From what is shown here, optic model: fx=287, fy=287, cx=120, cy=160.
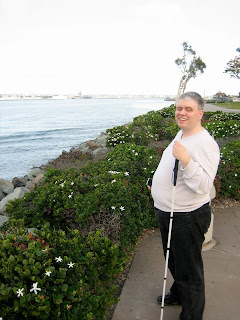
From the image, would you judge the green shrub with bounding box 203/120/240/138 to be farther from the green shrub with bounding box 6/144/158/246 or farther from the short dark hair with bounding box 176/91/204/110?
the short dark hair with bounding box 176/91/204/110

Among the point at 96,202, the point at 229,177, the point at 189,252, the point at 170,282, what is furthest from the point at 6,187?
the point at 189,252

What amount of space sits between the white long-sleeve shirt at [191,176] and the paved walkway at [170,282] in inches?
47.0

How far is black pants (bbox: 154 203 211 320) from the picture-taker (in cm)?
240

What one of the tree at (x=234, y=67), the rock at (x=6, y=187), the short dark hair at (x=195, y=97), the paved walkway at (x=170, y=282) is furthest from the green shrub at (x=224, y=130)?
the tree at (x=234, y=67)

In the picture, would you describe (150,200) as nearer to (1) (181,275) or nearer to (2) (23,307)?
(1) (181,275)

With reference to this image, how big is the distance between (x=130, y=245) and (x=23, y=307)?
2.14 m

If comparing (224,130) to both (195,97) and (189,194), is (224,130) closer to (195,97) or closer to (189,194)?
(195,97)

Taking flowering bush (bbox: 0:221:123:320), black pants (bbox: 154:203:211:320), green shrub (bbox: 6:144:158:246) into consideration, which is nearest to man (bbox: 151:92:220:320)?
black pants (bbox: 154:203:211:320)

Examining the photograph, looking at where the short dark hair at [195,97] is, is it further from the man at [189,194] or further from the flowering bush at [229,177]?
the flowering bush at [229,177]

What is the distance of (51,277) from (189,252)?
3.76 ft

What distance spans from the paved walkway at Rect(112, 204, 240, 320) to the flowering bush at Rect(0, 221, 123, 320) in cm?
66

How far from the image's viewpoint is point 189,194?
2344 mm

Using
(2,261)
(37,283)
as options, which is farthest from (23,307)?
(2,261)

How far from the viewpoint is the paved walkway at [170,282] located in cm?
290
